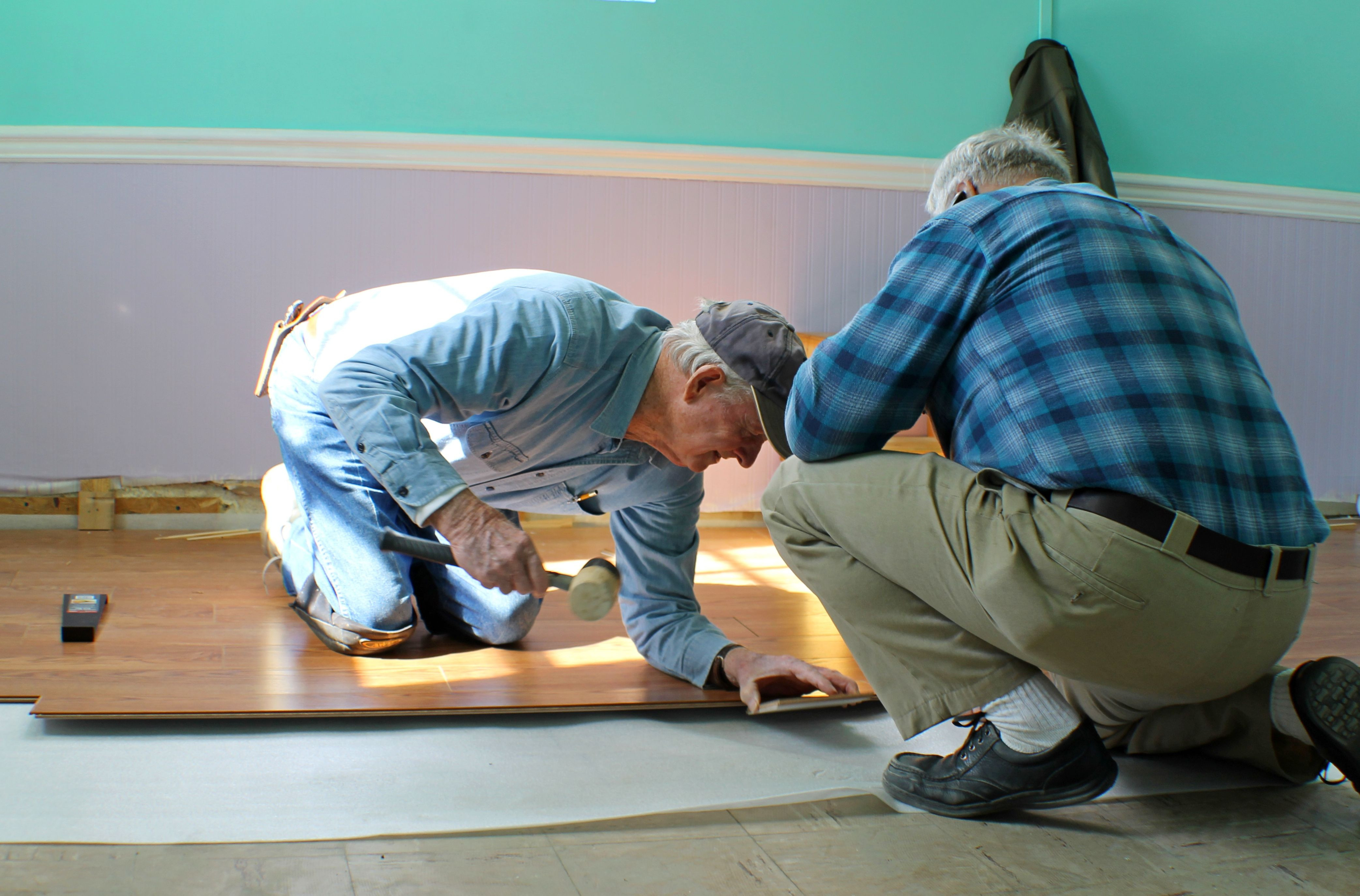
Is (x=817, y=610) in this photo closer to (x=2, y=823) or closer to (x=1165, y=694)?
(x=1165, y=694)

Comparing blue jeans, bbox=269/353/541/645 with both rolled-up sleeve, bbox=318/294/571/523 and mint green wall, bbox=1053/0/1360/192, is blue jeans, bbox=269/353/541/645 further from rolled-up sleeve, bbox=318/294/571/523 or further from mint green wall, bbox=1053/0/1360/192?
mint green wall, bbox=1053/0/1360/192

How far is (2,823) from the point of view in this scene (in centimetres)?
105

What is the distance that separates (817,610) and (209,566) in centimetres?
155

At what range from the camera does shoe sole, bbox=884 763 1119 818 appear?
118 centimetres

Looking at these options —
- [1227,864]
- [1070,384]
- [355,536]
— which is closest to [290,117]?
[355,536]

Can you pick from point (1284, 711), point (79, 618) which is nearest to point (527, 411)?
point (79, 618)

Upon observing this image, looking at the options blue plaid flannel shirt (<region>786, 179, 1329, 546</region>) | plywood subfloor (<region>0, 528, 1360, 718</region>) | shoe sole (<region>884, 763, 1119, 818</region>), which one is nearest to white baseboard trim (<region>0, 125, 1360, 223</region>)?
plywood subfloor (<region>0, 528, 1360, 718</region>)

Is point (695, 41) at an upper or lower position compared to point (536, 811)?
upper

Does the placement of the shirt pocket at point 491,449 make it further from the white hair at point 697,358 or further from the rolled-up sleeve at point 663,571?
the white hair at point 697,358

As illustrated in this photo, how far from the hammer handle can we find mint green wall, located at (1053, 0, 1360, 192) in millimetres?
2977

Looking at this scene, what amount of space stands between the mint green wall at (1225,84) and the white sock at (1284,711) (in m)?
2.73

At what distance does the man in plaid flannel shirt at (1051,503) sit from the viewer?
1.05 meters

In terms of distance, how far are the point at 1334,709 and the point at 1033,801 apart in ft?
1.24

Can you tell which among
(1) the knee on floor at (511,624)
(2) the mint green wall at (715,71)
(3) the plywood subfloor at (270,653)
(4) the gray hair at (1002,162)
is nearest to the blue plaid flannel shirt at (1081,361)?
(4) the gray hair at (1002,162)
